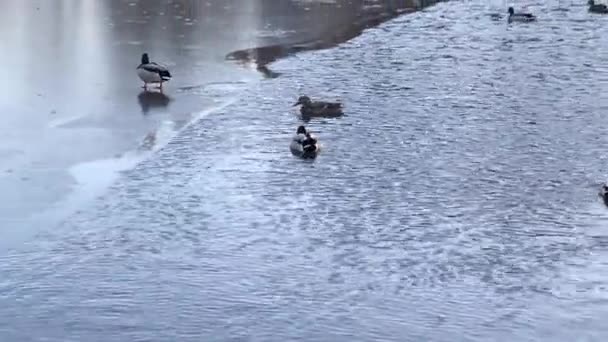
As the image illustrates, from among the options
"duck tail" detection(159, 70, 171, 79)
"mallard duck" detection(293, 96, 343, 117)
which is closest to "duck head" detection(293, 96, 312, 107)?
"mallard duck" detection(293, 96, 343, 117)

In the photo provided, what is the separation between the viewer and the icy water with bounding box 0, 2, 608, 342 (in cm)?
998

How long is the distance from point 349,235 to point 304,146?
3.62 metres

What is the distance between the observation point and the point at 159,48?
2639 centimetres

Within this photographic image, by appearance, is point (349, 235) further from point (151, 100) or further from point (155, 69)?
point (155, 69)

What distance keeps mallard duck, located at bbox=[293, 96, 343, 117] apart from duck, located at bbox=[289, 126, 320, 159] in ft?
7.94

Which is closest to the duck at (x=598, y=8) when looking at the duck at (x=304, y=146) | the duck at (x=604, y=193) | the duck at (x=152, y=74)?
the duck at (x=152, y=74)

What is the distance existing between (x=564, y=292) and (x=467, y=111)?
868 centimetres

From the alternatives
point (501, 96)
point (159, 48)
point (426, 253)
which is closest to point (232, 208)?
point (426, 253)

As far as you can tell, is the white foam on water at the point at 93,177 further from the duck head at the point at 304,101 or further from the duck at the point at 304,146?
the duck head at the point at 304,101

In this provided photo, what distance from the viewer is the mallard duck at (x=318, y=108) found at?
1841 cm

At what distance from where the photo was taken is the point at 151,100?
63.9ft

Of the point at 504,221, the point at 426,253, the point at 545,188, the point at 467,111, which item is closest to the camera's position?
the point at 426,253

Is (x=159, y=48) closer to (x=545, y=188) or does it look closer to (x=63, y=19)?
(x=63, y=19)

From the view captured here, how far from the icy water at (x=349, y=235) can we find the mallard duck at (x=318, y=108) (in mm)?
286
